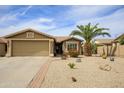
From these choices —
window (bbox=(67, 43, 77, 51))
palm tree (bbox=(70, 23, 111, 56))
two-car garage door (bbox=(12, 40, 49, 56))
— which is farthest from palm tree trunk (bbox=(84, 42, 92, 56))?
two-car garage door (bbox=(12, 40, 49, 56))

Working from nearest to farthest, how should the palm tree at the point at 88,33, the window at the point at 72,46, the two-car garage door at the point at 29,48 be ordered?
the two-car garage door at the point at 29,48
the palm tree at the point at 88,33
the window at the point at 72,46

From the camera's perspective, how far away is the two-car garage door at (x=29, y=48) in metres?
29.0

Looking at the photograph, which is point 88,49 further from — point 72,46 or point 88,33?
point 72,46

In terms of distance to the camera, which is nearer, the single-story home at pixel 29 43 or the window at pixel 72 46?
the single-story home at pixel 29 43

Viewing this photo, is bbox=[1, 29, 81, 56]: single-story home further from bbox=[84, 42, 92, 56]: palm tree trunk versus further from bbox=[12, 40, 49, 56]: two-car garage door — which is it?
bbox=[84, 42, 92, 56]: palm tree trunk

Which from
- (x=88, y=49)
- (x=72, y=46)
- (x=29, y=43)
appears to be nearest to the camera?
(x=29, y=43)

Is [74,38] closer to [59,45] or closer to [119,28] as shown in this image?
[59,45]

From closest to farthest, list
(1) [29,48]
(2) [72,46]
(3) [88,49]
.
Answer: (1) [29,48] < (3) [88,49] < (2) [72,46]

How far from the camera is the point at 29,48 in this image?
95.5ft

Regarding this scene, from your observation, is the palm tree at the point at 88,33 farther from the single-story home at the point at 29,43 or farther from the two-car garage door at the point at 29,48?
the two-car garage door at the point at 29,48

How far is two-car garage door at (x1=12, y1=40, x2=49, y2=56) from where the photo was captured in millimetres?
28984

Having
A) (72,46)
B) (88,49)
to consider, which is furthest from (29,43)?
(88,49)

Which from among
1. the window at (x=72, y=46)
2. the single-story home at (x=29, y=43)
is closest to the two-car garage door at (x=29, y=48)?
the single-story home at (x=29, y=43)
